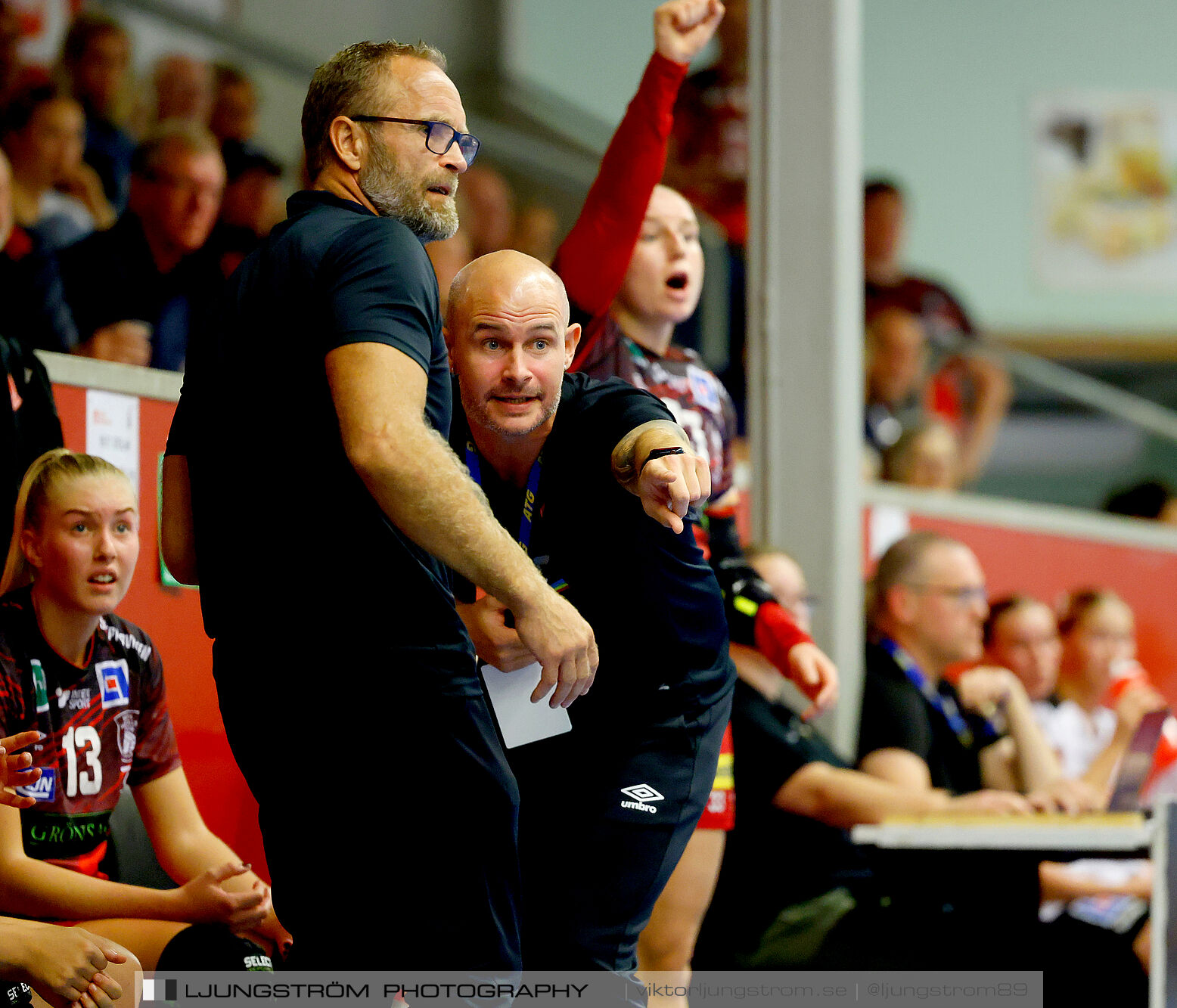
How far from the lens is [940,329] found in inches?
249

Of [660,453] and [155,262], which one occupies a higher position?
[155,262]

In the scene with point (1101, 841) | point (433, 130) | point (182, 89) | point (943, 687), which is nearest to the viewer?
point (433, 130)

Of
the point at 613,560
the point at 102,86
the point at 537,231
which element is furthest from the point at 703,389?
the point at 537,231

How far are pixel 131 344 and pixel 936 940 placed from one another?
2091 mm

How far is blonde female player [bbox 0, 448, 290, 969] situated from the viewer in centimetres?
210

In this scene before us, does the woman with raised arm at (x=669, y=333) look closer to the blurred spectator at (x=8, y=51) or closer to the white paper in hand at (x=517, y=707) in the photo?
the white paper in hand at (x=517, y=707)

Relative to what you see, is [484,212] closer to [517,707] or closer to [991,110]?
[517,707]

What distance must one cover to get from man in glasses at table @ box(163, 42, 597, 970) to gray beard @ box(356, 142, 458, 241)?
90 mm

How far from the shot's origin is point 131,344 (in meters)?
3.07

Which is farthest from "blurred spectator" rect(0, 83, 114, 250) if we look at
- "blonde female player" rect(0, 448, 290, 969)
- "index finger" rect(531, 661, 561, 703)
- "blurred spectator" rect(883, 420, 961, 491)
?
"blurred spectator" rect(883, 420, 961, 491)

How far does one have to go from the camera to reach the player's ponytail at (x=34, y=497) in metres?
2.23

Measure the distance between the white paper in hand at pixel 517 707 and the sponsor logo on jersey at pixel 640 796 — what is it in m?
0.13

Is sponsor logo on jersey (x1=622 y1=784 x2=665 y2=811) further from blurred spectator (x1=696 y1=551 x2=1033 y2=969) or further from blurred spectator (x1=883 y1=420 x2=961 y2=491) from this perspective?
blurred spectator (x1=883 y1=420 x2=961 y2=491)

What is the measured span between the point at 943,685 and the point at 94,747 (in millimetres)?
2476
